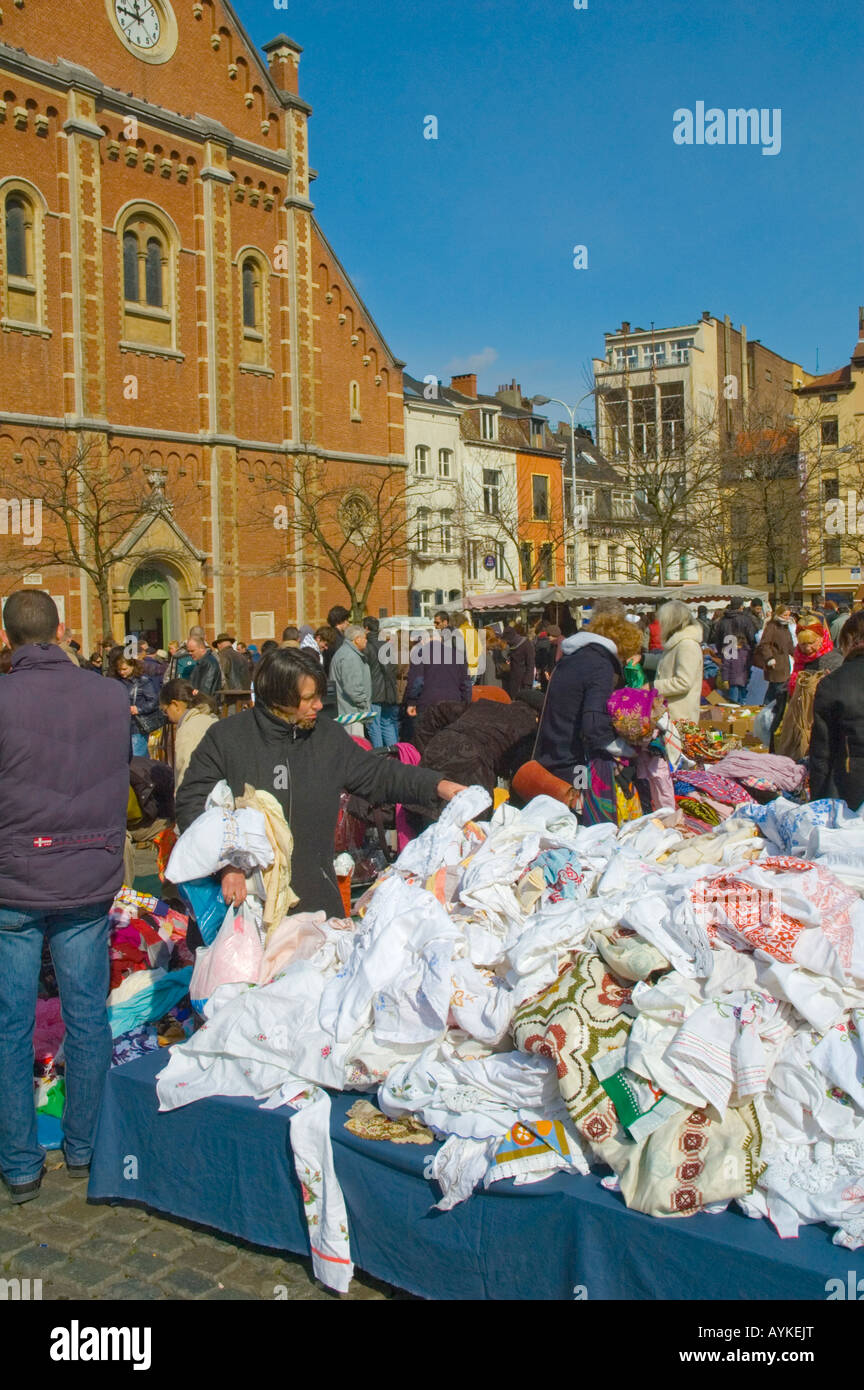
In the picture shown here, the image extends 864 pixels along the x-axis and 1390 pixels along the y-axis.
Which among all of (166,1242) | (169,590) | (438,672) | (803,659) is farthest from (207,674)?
(169,590)

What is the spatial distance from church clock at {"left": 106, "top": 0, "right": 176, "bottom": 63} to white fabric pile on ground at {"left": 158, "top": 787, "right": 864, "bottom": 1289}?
1187 inches

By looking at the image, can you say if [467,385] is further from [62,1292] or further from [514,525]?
[62,1292]

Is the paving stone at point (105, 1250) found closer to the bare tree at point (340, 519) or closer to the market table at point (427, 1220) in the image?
the market table at point (427, 1220)

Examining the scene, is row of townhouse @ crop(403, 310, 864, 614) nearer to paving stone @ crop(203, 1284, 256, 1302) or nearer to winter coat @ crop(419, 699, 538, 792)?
winter coat @ crop(419, 699, 538, 792)

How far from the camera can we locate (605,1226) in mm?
2855

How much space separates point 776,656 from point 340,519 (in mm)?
21681

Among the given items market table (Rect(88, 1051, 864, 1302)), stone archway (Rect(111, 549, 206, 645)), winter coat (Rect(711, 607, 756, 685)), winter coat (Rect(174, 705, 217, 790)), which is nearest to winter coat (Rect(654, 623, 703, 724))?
winter coat (Rect(174, 705, 217, 790))

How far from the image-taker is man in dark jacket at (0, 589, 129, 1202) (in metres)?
3.88

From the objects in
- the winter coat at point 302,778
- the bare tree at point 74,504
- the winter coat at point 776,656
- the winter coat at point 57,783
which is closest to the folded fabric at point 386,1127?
the winter coat at point 302,778

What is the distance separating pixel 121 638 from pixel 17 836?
24.5 m

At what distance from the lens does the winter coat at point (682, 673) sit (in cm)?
778

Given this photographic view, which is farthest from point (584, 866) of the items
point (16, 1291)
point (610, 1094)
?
point (16, 1291)
